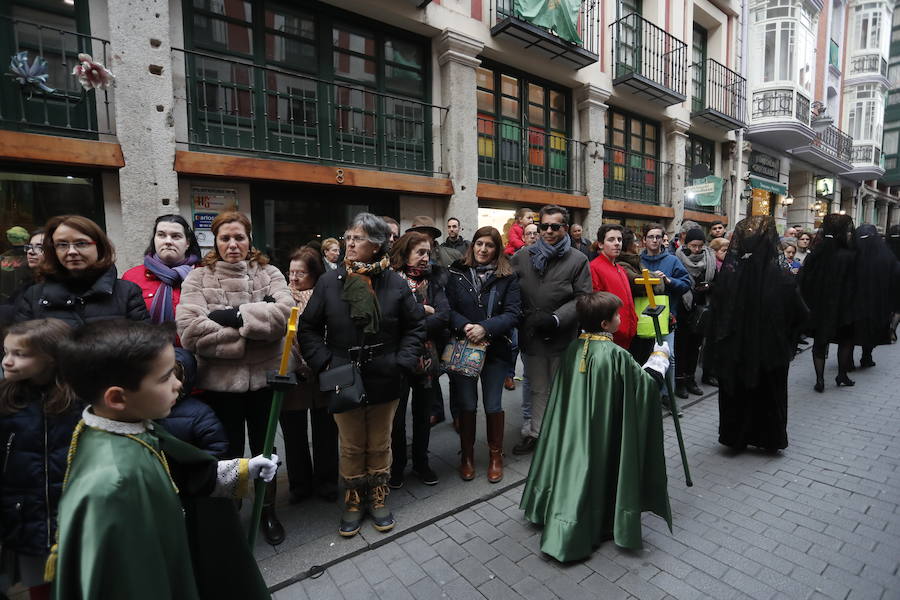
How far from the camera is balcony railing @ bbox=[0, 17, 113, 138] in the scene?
17.5 feet

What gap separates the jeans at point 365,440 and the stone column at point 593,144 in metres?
9.66

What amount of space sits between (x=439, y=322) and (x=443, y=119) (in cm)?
652

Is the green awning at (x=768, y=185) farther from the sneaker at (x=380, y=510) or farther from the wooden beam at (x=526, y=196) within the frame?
the sneaker at (x=380, y=510)

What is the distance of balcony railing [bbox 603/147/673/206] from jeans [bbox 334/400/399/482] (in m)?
11.0

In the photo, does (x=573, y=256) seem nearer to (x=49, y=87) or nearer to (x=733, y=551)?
(x=733, y=551)

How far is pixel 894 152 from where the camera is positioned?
94.7 ft

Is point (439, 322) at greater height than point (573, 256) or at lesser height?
lesser

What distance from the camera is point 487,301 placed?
3.87m

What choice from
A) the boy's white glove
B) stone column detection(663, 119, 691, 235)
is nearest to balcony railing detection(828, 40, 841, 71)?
stone column detection(663, 119, 691, 235)

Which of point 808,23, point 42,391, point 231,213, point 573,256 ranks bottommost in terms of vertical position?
point 42,391

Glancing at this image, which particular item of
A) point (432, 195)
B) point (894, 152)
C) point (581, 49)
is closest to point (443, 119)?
point (432, 195)

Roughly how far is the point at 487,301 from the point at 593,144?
9079 mm

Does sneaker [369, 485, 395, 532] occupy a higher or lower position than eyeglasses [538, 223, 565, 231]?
lower

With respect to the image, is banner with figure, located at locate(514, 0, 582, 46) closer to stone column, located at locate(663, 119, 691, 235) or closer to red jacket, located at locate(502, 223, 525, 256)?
red jacket, located at locate(502, 223, 525, 256)
